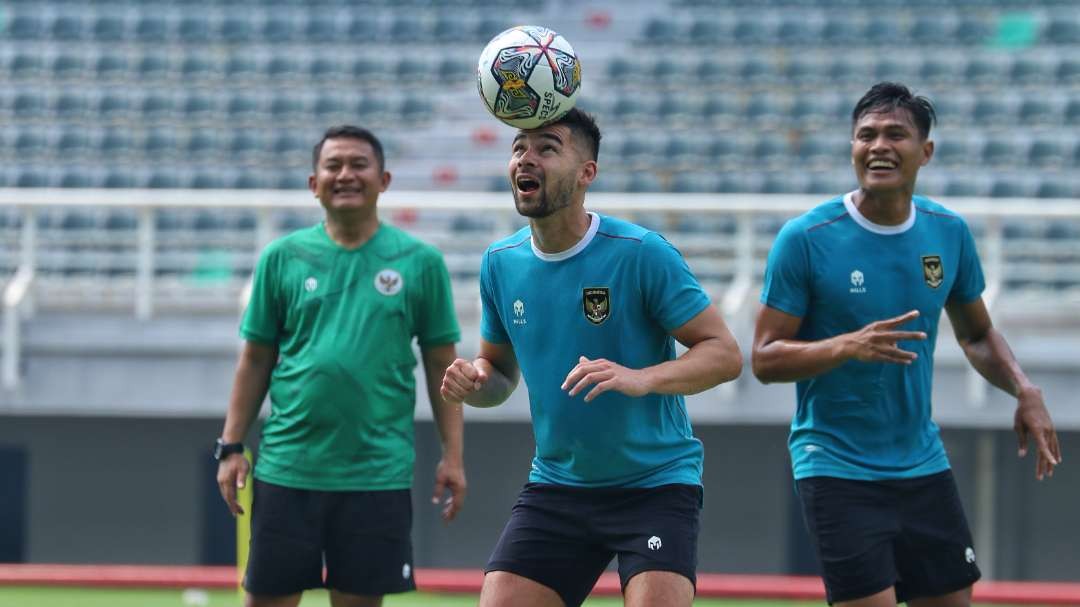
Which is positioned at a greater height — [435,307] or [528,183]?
[528,183]

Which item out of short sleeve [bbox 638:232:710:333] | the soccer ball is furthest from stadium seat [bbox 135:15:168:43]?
short sleeve [bbox 638:232:710:333]

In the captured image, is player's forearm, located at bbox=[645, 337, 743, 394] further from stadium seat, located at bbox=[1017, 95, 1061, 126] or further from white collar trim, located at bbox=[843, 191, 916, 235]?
stadium seat, located at bbox=[1017, 95, 1061, 126]

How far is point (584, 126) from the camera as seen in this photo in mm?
4000

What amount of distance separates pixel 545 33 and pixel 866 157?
A: 101 centimetres

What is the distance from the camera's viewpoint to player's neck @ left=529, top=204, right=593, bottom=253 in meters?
3.92

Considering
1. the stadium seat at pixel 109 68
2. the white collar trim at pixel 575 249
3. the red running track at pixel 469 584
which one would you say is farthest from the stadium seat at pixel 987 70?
the white collar trim at pixel 575 249

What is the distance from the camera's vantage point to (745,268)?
30.6ft

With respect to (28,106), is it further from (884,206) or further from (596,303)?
(596,303)

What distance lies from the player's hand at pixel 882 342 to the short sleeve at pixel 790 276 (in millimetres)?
340

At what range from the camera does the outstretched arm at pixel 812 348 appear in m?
Answer: 4.07

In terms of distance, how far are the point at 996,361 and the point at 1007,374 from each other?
66mm

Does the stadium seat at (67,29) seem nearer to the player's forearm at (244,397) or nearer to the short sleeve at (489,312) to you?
the player's forearm at (244,397)

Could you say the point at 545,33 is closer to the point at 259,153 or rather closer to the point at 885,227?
the point at 885,227

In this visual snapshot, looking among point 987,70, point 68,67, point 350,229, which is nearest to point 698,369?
point 350,229
